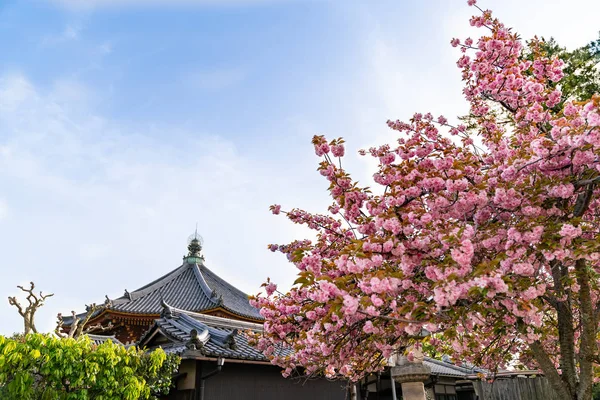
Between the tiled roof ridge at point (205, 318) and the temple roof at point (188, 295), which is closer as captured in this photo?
the tiled roof ridge at point (205, 318)

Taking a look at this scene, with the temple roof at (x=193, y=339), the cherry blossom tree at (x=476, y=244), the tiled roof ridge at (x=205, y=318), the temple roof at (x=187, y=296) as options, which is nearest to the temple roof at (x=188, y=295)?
the temple roof at (x=187, y=296)

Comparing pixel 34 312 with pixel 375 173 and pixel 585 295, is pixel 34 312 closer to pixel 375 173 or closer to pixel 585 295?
pixel 375 173

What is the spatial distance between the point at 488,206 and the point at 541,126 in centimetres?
236

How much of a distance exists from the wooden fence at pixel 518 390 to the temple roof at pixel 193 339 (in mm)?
9227

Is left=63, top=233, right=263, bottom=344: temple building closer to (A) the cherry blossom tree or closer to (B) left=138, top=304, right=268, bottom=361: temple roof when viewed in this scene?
(B) left=138, top=304, right=268, bottom=361: temple roof

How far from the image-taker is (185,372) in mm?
10031

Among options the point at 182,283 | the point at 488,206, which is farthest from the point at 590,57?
the point at 182,283

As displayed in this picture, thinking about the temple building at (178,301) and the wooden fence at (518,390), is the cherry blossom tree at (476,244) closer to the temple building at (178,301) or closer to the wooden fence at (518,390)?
the wooden fence at (518,390)

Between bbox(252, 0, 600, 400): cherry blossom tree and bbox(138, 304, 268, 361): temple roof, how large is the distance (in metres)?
2.96

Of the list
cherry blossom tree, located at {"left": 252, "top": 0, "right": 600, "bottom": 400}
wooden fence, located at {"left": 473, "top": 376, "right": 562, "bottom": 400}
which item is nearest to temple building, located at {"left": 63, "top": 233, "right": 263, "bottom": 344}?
wooden fence, located at {"left": 473, "top": 376, "right": 562, "bottom": 400}

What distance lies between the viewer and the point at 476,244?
17.0 ft

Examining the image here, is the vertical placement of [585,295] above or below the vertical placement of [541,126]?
below

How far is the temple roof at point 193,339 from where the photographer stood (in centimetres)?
962

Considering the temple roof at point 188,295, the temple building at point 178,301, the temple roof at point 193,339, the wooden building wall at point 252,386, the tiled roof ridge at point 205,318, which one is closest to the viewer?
the temple roof at point 193,339
